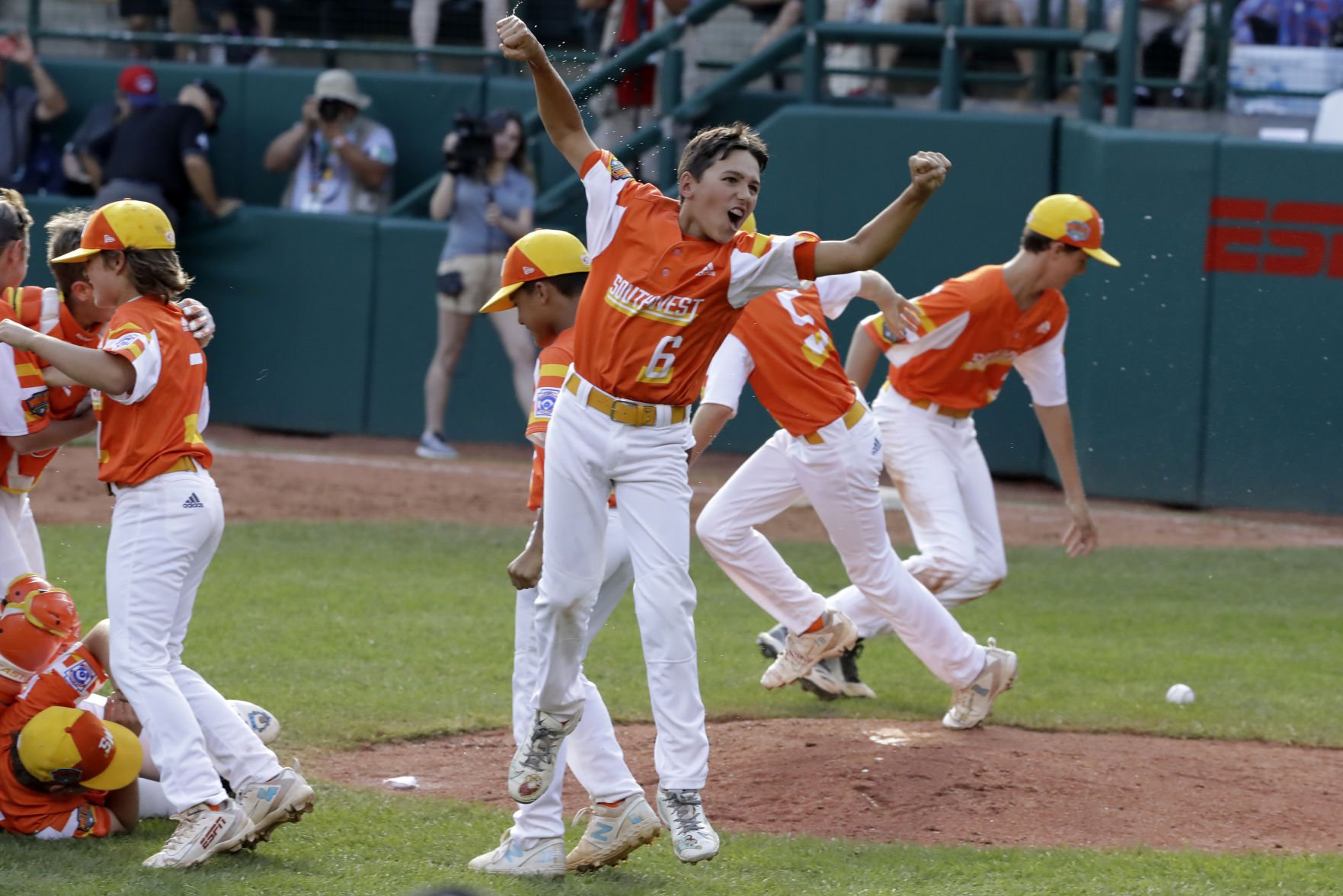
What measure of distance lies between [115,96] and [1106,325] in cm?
833

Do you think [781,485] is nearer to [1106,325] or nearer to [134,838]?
[134,838]

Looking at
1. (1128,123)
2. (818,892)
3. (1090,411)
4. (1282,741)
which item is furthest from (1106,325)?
(818,892)

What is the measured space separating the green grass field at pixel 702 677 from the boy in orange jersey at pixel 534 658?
0.10m

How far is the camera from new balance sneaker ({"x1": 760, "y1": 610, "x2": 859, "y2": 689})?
21.0 ft

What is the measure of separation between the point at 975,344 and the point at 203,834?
364cm

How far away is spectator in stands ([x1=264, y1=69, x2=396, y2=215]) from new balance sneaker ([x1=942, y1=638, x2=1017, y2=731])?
330 inches

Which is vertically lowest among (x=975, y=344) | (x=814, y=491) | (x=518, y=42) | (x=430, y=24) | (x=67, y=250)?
(x=814, y=491)

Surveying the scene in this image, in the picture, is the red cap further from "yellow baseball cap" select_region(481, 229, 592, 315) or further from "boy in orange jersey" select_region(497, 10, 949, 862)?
"boy in orange jersey" select_region(497, 10, 949, 862)

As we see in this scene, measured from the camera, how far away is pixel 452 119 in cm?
1389

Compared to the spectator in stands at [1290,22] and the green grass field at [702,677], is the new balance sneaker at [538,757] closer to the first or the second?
the green grass field at [702,677]

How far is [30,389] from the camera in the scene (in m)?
5.12

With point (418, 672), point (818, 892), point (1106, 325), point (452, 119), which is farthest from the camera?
point (452, 119)

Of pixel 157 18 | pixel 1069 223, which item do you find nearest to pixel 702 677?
pixel 1069 223

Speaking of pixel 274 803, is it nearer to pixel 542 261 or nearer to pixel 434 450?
pixel 542 261
